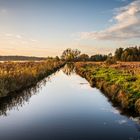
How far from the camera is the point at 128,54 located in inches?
4363

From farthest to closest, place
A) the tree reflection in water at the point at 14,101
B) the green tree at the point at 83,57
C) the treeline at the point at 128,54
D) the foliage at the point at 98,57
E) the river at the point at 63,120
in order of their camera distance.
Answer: the green tree at the point at 83,57 < the foliage at the point at 98,57 < the treeline at the point at 128,54 < the tree reflection in water at the point at 14,101 < the river at the point at 63,120

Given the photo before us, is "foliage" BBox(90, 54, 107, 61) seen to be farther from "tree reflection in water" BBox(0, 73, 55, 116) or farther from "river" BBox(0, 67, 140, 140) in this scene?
"river" BBox(0, 67, 140, 140)

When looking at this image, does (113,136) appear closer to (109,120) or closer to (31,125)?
(109,120)

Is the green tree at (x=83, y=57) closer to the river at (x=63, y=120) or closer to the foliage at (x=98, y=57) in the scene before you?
the foliage at (x=98, y=57)

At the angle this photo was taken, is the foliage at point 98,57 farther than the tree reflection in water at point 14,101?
Yes

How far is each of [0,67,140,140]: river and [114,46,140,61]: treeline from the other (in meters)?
92.5

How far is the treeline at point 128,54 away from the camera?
109 m

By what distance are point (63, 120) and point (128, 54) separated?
101 metres

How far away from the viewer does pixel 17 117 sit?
1362 centimetres

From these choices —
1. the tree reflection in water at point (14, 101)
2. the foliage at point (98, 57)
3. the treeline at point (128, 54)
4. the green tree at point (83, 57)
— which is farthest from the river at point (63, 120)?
the green tree at point (83, 57)

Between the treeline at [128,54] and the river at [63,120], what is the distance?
9248 cm

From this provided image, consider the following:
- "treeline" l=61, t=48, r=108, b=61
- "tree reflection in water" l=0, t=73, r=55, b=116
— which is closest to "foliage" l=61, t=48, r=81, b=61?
"treeline" l=61, t=48, r=108, b=61

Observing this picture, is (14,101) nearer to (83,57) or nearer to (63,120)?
(63,120)

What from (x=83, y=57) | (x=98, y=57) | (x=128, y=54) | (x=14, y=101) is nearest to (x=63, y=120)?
(x=14, y=101)
